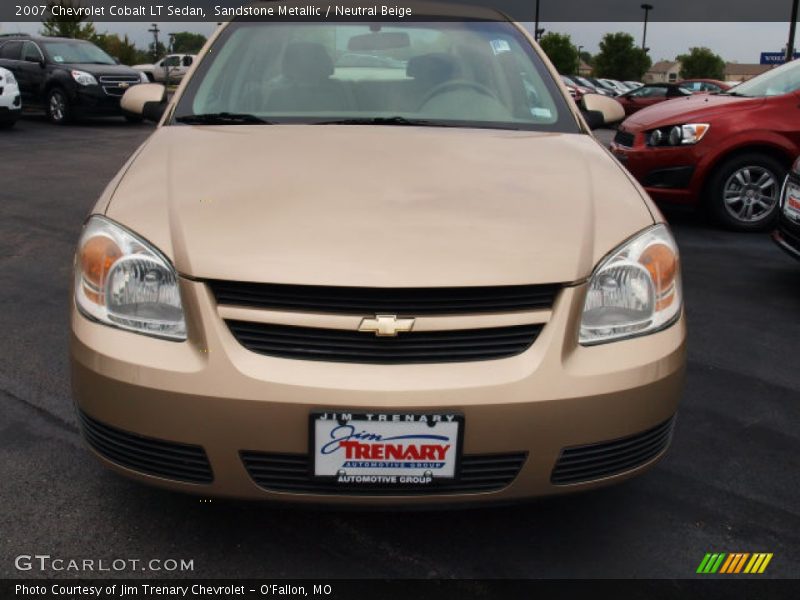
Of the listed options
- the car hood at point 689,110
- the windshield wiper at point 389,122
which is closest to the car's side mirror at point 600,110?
the windshield wiper at point 389,122

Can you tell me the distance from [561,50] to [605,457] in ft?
254

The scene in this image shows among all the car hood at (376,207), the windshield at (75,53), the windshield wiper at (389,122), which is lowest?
the car hood at (376,207)

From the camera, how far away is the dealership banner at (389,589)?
6.81ft

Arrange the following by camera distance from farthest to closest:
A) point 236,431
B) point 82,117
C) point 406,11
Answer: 1. point 82,117
2. point 406,11
3. point 236,431

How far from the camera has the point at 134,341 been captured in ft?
6.54

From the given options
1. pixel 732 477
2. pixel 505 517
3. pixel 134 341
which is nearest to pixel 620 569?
pixel 505 517

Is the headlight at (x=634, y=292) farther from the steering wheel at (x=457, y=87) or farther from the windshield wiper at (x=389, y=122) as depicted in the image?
the steering wheel at (x=457, y=87)

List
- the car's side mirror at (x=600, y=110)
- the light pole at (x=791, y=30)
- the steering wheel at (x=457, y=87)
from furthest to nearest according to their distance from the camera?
1. the light pole at (x=791, y=30)
2. the car's side mirror at (x=600, y=110)
3. the steering wheel at (x=457, y=87)

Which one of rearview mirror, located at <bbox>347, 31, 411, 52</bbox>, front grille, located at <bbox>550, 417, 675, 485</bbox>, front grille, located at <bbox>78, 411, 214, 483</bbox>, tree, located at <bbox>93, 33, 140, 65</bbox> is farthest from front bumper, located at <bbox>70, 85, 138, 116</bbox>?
tree, located at <bbox>93, 33, 140, 65</bbox>

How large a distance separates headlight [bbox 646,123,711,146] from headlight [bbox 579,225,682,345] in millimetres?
5131

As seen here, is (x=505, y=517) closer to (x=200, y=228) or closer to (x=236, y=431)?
(x=236, y=431)

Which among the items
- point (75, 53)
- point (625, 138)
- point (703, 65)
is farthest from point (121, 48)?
point (703, 65)

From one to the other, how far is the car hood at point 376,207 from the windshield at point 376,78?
30 cm

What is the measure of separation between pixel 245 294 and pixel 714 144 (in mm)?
5895
